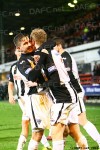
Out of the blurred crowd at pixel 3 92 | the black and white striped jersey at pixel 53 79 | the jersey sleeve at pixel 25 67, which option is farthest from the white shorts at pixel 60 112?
the blurred crowd at pixel 3 92

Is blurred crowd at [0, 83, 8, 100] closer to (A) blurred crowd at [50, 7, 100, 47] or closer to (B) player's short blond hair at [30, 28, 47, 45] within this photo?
(A) blurred crowd at [50, 7, 100, 47]

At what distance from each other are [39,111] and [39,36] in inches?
47.9

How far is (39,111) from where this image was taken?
20.9 feet

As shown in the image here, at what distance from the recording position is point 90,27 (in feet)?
105

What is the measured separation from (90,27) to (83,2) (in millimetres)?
6305

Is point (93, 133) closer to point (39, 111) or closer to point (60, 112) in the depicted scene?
point (39, 111)

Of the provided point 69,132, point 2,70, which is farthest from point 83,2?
point 69,132

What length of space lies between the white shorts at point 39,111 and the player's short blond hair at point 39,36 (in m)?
0.97

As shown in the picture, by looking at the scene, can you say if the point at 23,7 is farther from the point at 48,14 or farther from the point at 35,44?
the point at 35,44

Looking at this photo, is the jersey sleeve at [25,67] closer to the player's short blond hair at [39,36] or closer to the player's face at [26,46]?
the player's face at [26,46]

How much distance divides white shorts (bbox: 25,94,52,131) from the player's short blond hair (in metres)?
0.97

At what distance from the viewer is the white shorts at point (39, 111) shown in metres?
6.35

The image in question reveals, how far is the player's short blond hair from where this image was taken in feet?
18.9

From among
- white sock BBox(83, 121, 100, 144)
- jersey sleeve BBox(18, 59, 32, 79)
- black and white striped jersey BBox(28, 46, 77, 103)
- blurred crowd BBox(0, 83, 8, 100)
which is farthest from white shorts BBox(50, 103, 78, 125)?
blurred crowd BBox(0, 83, 8, 100)
